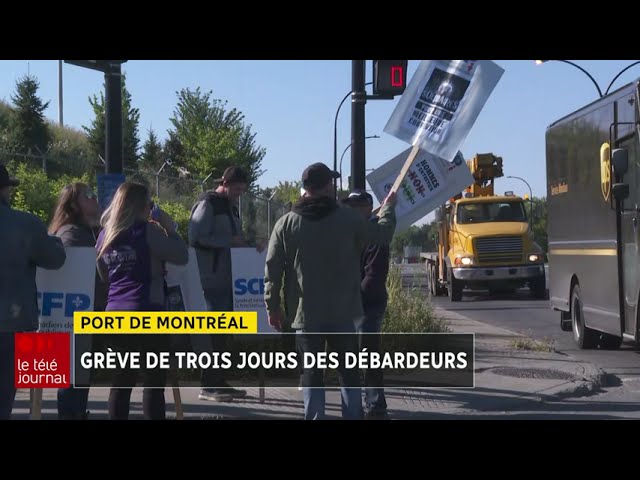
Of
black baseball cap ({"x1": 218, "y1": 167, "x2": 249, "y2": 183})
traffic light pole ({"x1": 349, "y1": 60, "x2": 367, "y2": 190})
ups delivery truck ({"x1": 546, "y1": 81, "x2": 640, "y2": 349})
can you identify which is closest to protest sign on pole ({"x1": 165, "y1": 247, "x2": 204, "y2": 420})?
black baseball cap ({"x1": 218, "y1": 167, "x2": 249, "y2": 183})

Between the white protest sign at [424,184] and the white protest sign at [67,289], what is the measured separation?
2.97m

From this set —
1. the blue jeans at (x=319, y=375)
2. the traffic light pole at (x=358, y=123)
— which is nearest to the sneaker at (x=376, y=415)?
A: the blue jeans at (x=319, y=375)

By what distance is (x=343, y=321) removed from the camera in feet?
21.3

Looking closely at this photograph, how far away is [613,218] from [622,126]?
1171 millimetres

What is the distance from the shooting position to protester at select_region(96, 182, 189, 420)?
20.8ft

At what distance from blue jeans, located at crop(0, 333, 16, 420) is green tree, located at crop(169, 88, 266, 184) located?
31.8 meters

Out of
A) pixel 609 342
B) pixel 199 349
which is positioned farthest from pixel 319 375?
pixel 609 342

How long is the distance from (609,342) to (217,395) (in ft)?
26.2

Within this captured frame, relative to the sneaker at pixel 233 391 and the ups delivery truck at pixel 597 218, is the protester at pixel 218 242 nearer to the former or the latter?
the sneaker at pixel 233 391

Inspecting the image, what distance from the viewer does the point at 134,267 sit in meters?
6.36

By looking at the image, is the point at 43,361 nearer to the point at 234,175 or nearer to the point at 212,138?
the point at 234,175

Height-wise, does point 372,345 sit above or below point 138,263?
below
